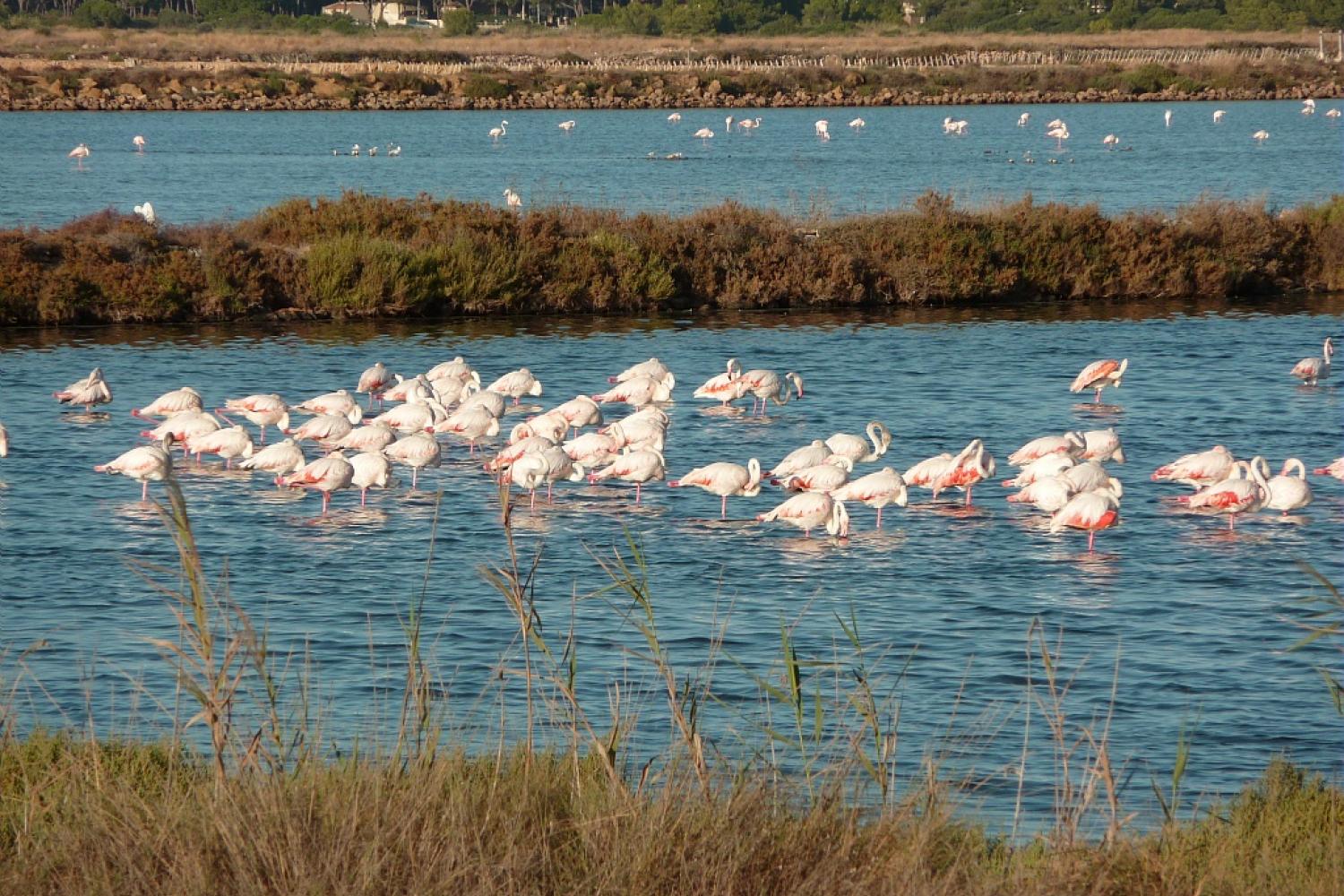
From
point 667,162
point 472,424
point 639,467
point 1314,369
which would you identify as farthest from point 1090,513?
point 667,162

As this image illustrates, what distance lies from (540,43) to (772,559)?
103m

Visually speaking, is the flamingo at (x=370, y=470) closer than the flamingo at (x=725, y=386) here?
Yes

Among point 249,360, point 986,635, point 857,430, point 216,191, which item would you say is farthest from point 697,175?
point 986,635

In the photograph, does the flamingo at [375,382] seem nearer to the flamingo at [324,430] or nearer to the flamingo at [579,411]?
the flamingo at [324,430]

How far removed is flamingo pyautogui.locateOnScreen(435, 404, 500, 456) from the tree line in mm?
107973

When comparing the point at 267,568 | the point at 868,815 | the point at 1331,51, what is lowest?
the point at 267,568

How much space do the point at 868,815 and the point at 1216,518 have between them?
9.12 meters

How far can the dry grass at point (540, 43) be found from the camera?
334ft

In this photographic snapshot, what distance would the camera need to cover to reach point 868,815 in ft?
20.1

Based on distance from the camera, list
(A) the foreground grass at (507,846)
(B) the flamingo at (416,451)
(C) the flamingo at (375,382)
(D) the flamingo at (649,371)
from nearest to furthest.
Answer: (A) the foreground grass at (507,846) < (B) the flamingo at (416,451) < (D) the flamingo at (649,371) < (C) the flamingo at (375,382)

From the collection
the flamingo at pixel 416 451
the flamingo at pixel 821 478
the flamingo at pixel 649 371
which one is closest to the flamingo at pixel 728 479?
the flamingo at pixel 821 478

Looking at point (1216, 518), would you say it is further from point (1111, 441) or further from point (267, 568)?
point (267, 568)

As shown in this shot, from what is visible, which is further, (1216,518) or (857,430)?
(857,430)

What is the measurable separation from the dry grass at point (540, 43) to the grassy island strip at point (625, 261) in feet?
256
